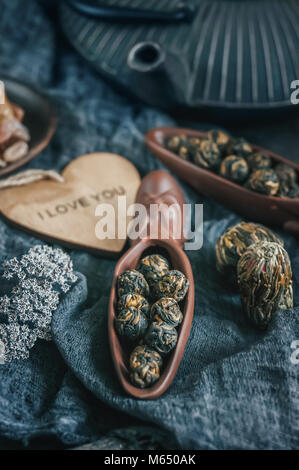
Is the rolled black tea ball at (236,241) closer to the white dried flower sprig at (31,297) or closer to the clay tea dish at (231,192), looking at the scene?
the clay tea dish at (231,192)

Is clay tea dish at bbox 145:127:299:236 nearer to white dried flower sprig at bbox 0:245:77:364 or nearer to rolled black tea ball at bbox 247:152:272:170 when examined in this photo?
rolled black tea ball at bbox 247:152:272:170

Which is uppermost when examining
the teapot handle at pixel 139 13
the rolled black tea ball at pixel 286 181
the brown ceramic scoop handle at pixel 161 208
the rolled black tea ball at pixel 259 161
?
the teapot handle at pixel 139 13

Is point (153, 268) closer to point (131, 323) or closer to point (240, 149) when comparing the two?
point (131, 323)

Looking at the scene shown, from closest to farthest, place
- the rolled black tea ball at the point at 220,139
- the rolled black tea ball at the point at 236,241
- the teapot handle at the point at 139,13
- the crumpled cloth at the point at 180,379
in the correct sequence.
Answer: the crumpled cloth at the point at 180,379
the rolled black tea ball at the point at 236,241
the rolled black tea ball at the point at 220,139
the teapot handle at the point at 139,13

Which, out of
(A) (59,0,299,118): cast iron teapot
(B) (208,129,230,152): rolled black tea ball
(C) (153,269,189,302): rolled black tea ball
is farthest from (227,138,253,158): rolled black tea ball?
(C) (153,269,189,302): rolled black tea ball

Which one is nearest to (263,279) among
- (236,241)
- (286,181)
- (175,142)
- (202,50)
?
(236,241)

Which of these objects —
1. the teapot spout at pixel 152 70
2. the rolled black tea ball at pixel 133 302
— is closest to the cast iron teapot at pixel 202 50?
the teapot spout at pixel 152 70

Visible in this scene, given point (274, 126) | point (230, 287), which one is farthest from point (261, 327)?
point (274, 126)
